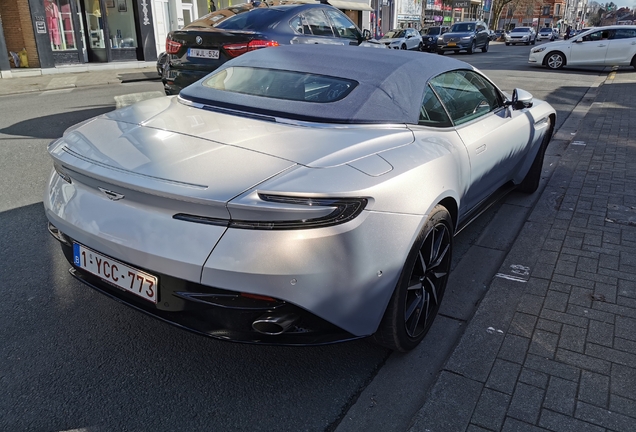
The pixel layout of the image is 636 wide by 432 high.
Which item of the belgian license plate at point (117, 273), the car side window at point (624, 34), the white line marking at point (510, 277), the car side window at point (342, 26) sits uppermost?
the car side window at point (342, 26)

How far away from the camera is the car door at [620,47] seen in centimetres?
1823

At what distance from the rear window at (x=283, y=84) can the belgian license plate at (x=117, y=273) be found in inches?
56.2

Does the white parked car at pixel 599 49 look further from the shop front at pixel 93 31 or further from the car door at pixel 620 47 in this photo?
the shop front at pixel 93 31

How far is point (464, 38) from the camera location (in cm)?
2838

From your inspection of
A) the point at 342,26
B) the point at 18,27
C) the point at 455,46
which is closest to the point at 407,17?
the point at 455,46

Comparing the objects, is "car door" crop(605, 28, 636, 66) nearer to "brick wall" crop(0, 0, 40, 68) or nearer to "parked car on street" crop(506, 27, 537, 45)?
"brick wall" crop(0, 0, 40, 68)

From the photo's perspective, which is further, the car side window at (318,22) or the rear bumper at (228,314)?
the car side window at (318,22)

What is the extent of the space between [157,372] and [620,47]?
20748mm

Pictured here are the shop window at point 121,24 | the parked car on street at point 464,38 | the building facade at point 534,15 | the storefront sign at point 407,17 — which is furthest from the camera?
the building facade at point 534,15

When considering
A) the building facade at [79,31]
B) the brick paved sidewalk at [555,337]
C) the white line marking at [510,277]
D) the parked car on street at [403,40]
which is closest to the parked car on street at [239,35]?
the brick paved sidewalk at [555,337]

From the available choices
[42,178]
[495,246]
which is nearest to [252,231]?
[495,246]

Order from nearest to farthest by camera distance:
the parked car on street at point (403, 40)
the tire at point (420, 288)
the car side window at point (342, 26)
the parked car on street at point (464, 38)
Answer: the tire at point (420, 288) < the car side window at point (342, 26) < the parked car on street at point (403, 40) < the parked car on street at point (464, 38)

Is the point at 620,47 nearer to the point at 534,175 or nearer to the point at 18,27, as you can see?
the point at 534,175

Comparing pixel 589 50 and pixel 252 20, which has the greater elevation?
pixel 252 20
